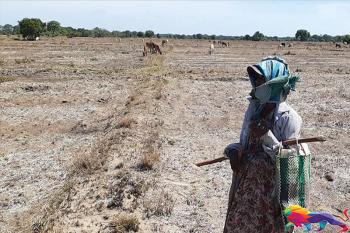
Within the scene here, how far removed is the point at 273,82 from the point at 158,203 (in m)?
3.32

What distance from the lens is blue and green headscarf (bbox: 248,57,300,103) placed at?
3348 mm

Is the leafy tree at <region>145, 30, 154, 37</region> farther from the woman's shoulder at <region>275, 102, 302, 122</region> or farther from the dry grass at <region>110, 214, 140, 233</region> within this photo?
the woman's shoulder at <region>275, 102, 302, 122</region>

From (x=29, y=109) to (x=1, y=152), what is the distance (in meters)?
4.63

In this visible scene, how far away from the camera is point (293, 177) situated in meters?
3.27

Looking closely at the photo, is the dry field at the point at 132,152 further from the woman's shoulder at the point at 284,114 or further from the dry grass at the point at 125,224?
the woman's shoulder at the point at 284,114

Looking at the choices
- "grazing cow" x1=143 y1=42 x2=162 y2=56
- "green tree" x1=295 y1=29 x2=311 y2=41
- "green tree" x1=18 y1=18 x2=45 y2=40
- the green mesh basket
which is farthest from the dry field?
"green tree" x1=295 y1=29 x2=311 y2=41

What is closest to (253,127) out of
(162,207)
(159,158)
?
(162,207)

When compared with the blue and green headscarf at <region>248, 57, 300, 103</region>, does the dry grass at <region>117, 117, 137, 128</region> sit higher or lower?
lower

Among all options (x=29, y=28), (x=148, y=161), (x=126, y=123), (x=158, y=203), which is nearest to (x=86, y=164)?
(x=148, y=161)

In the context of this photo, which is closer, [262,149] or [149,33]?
[262,149]

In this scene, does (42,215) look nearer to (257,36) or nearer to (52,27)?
(52,27)

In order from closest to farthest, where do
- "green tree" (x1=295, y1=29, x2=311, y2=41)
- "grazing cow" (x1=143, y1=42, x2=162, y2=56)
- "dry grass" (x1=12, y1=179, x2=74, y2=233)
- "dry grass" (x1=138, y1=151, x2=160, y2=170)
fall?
"dry grass" (x1=12, y1=179, x2=74, y2=233), "dry grass" (x1=138, y1=151, x2=160, y2=170), "grazing cow" (x1=143, y1=42, x2=162, y2=56), "green tree" (x1=295, y1=29, x2=311, y2=41)

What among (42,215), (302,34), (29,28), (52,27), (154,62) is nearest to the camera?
(42,215)

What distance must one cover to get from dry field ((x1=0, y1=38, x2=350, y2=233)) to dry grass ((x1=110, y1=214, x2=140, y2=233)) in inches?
0.5
